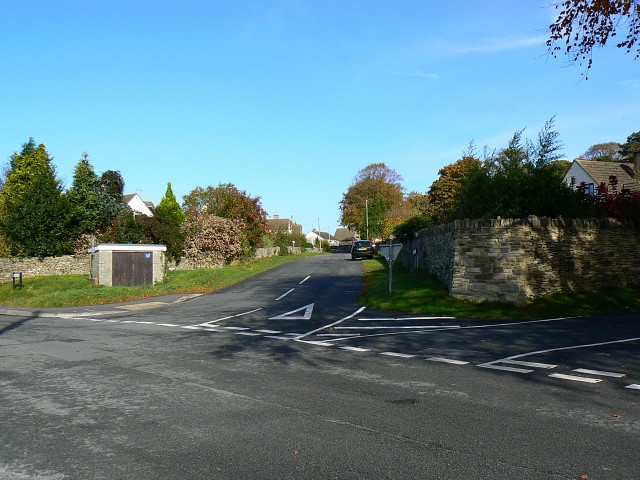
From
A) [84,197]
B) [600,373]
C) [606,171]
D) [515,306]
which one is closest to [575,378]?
[600,373]

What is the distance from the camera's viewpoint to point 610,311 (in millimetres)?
16078

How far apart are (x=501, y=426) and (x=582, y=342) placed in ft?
20.4

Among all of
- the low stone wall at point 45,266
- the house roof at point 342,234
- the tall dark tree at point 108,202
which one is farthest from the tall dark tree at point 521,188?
the house roof at point 342,234

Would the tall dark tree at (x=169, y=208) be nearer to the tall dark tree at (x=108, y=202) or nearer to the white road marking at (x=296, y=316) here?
the tall dark tree at (x=108, y=202)

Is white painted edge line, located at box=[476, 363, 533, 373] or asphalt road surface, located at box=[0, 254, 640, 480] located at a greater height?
white painted edge line, located at box=[476, 363, 533, 373]

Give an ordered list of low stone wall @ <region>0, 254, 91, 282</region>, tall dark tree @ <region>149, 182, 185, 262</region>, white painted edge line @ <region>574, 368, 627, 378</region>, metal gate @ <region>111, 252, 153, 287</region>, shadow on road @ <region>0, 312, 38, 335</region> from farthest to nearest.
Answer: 1. tall dark tree @ <region>149, 182, 185, 262</region>
2. low stone wall @ <region>0, 254, 91, 282</region>
3. metal gate @ <region>111, 252, 153, 287</region>
4. shadow on road @ <region>0, 312, 38, 335</region>
5. white painted edge line @ <region>574, 368, 627, 378</region>

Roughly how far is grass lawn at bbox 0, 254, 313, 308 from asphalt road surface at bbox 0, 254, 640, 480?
37.8ft

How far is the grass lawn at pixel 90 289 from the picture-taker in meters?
24.5

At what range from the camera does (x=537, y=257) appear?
17625 millimetres

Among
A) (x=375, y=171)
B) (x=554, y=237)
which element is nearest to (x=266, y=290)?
(x=554, y=237)

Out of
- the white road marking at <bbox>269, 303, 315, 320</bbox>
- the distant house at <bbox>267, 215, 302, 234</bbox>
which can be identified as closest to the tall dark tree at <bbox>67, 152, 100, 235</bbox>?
the distant house at <bbox>267, 215, 302, 234</bbox>

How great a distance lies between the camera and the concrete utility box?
29.0 metres

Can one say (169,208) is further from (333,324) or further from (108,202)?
(333,324)

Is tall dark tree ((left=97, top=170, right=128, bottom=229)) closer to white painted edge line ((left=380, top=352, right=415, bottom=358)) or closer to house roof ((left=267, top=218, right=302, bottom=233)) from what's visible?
house roof ((left=267, top=218, right=302, bottom=233))
